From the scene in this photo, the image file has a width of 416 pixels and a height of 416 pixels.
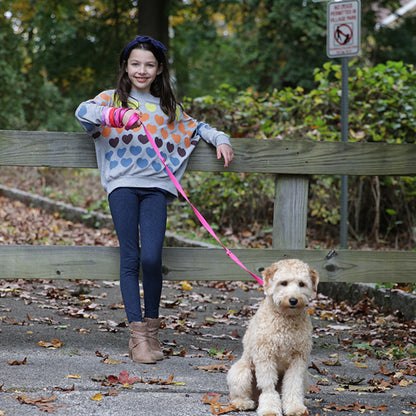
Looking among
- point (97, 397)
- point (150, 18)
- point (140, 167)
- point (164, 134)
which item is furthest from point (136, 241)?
point (150, 18)

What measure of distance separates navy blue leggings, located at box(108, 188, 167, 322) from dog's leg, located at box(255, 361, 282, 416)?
1232mm

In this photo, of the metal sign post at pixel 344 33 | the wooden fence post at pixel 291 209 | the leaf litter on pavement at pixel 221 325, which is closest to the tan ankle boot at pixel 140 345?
the leaf litter on pavement at pixel 221 325

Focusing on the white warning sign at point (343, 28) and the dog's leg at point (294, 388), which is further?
the white warning sign at point (343, 28)

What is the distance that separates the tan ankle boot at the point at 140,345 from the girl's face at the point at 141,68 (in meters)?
1.60

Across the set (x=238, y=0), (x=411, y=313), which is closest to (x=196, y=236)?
(x=411, y=313)

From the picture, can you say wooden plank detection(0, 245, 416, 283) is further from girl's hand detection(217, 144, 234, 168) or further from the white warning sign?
the white warning sign

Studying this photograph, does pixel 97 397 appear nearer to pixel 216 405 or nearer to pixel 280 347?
pixel 216 405

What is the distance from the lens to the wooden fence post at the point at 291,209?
4367mm

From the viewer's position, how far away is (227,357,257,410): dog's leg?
3.03 m

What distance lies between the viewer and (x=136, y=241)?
4.07 metres

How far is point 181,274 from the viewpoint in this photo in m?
4.28

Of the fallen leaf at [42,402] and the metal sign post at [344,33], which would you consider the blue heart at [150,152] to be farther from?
the metal sign post at [344,33]

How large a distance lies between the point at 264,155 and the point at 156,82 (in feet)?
2.99

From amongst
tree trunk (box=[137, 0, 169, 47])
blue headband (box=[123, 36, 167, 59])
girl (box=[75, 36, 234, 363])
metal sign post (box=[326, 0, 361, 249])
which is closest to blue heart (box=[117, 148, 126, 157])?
girl (box=[75, 36, 234, 363])
